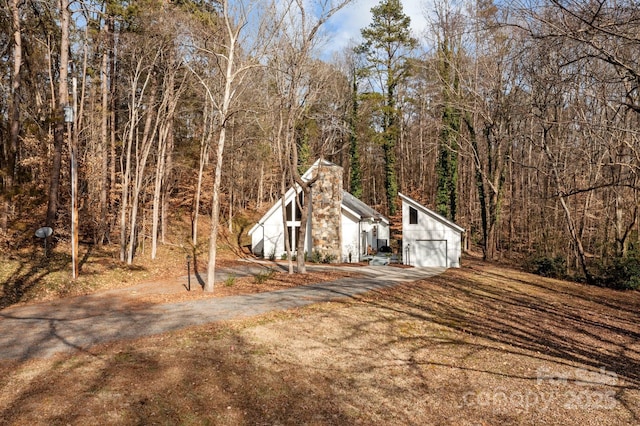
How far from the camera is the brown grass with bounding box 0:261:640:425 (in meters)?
5.49

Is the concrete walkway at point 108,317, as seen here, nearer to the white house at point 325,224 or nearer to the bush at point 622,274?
the white house at point 325,224

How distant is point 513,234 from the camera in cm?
3347

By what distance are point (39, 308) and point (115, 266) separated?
577 cm

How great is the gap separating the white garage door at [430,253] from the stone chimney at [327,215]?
15.5ft

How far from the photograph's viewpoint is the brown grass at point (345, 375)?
5.49m

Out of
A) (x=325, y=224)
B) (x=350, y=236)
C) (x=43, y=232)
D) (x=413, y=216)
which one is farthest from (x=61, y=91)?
(x=413, y=216)

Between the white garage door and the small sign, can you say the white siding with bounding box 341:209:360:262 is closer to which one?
the white garage door

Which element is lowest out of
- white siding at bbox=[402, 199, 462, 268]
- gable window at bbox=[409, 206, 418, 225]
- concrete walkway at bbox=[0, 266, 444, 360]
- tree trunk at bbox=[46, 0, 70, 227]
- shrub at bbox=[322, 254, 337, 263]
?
concrete walkway at bbox=[0, 266, 444, 360]

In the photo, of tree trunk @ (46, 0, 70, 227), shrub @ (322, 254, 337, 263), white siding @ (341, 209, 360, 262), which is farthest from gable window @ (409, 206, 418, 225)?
tree trunk @ (46, 0, 70, 227)

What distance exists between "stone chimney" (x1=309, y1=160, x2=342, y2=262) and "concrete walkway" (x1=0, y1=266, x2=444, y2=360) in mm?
10055

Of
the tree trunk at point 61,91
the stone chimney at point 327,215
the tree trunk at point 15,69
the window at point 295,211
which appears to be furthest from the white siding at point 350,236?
the tree trunk at point 15,69

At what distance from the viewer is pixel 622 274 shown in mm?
19500

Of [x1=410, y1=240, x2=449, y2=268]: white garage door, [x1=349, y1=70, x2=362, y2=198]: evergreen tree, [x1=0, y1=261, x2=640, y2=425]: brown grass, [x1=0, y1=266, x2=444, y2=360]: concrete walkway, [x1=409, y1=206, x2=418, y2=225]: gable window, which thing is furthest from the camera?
[x1=349, y1=70, x2=362, y2=198]: evergreen tree

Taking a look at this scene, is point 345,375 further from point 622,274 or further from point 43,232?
point 622,274
